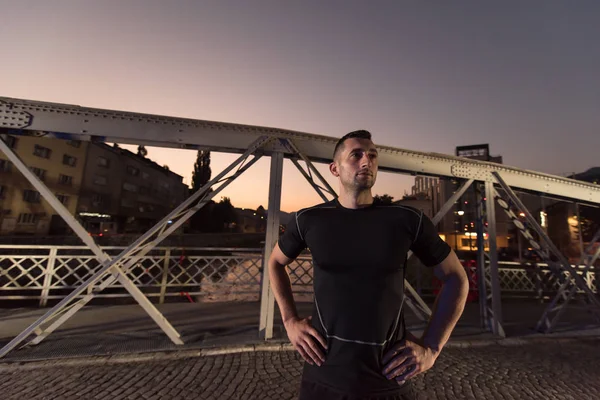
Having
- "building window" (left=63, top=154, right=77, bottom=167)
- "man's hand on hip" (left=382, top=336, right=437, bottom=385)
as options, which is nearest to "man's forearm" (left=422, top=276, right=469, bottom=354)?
"man's hand on hip" (left=382, top=336, right=437, bottom=385)

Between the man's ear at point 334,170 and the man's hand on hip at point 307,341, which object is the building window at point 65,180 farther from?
the man's hand on hip at point 307,341

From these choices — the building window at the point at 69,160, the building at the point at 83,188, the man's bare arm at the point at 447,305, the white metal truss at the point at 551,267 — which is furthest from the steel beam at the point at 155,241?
the building window at the point at 69,160

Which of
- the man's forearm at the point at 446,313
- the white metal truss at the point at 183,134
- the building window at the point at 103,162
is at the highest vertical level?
the building window at the point at 103,162

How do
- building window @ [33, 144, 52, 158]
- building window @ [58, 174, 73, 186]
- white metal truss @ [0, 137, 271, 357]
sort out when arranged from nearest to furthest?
white metal truss @ [0, 137, 271, 357] → building window @ [33, 144, 52, 158] → building window @ [58, 174, 73, 186]

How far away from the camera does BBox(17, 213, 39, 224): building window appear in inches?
1084

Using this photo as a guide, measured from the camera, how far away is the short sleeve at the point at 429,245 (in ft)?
5.56

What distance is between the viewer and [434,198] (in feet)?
163

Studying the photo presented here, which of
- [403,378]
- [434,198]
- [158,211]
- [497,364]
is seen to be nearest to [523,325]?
[497,364]

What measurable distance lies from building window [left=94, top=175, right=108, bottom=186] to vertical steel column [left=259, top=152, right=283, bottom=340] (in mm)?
44781

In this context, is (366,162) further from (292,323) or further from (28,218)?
Answer: (28,218)

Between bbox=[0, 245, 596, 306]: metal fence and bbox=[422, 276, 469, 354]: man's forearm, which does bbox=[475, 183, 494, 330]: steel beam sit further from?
bbox=[422, 276, 469, 354]: man's forearm

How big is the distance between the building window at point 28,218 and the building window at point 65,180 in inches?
257

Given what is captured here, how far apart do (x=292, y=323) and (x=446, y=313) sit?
99 centimetres

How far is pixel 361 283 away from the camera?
152cm
